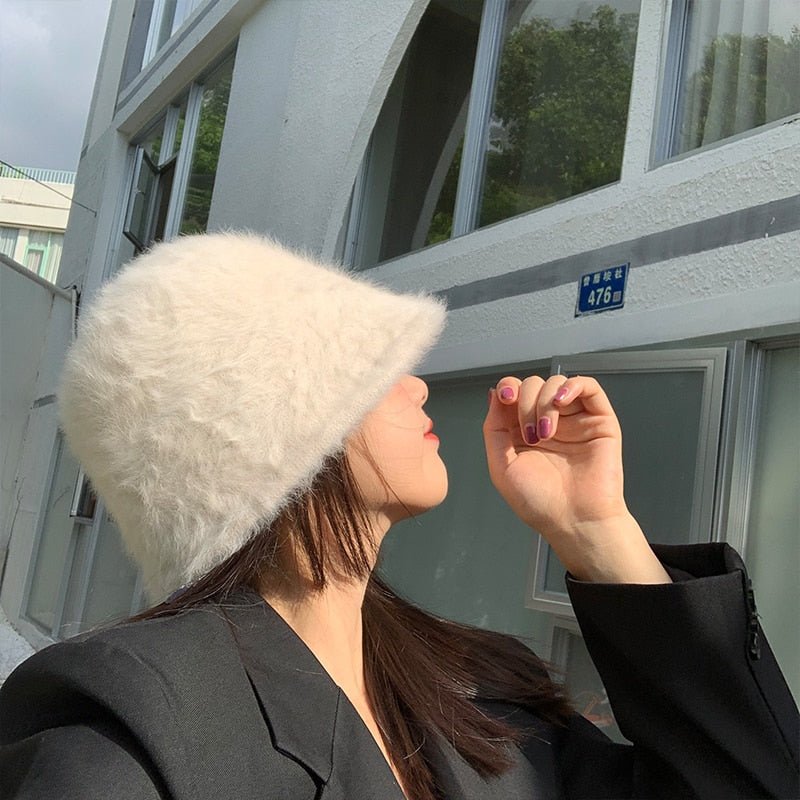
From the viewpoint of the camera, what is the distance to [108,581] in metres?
6.82

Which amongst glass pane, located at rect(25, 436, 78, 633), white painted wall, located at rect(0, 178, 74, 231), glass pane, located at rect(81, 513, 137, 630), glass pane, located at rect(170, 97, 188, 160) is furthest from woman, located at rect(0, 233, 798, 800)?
white painted wall, located at rect(0, 178, 74, 231)

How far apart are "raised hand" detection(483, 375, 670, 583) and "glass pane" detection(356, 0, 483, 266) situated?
2.74 m

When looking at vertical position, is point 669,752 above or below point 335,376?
below

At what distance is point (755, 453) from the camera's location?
8.18 ft

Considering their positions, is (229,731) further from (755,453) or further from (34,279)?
(34,279)

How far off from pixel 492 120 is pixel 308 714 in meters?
3.46

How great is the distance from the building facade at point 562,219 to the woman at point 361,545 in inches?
37.4

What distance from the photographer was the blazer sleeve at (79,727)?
0.88 meters

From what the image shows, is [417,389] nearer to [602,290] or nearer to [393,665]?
[393,665]

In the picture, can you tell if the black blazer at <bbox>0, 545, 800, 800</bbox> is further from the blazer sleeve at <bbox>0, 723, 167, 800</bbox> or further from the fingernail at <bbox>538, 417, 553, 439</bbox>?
the fingernail at <bbox>538, 417, 553, 439</bbox>

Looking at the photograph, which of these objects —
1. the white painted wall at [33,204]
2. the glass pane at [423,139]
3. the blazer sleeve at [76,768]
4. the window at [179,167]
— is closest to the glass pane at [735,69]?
the glass pane at [423,139]

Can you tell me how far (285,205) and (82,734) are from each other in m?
4.12

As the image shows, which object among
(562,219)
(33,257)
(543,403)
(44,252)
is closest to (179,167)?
(44,252)

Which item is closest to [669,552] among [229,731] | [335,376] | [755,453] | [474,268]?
[335,376]
